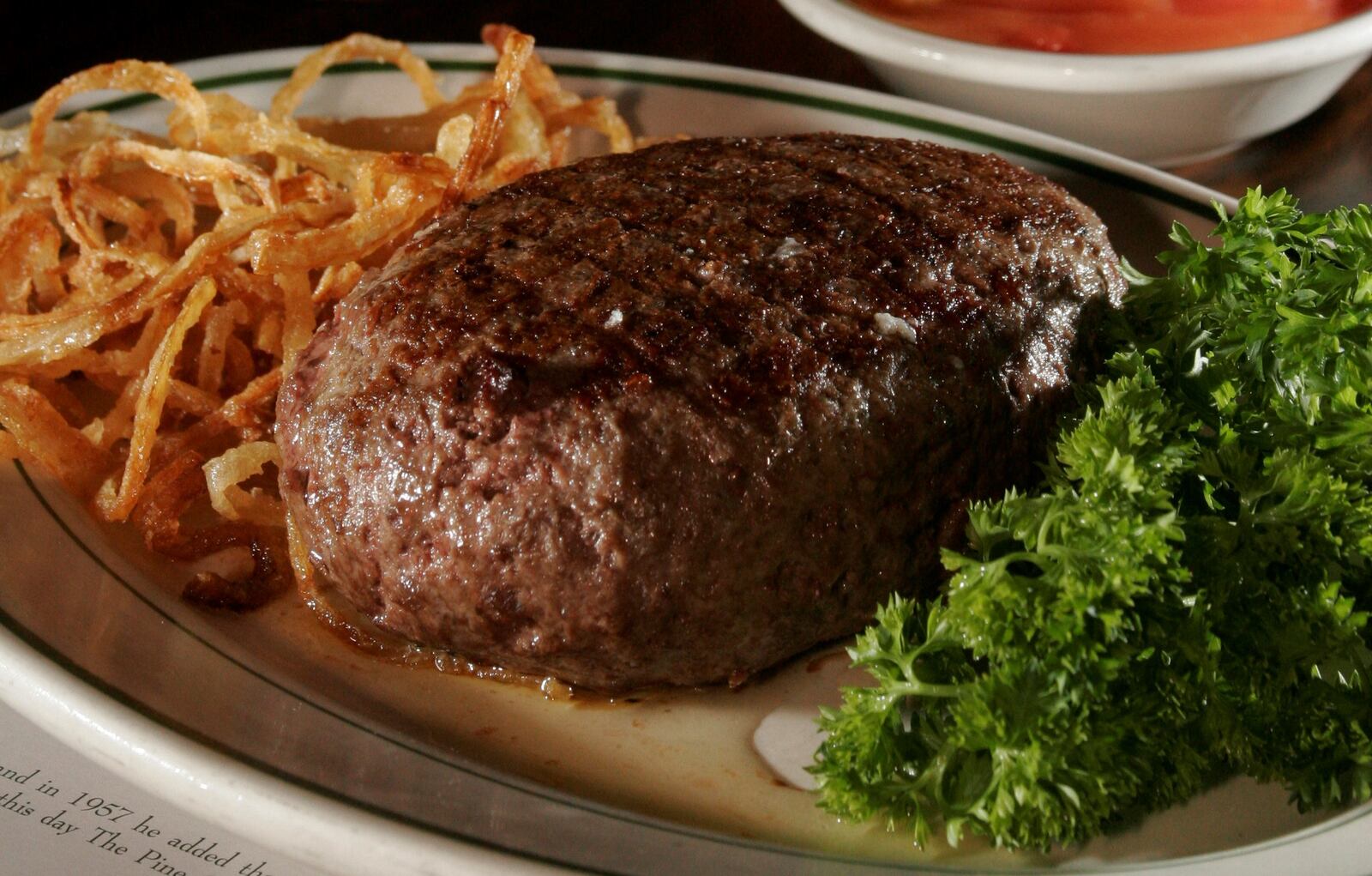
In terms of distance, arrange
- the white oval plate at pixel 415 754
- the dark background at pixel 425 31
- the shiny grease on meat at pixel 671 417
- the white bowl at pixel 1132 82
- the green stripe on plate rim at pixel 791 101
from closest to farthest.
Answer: the white oval plate at pixel 415 754 < the shiny grease on meat at pixel 671 417 < the green stripe on plate rim at pixel 791 101 < the white bowl at pixel 1132 82 < the dark background at pixel 425 31

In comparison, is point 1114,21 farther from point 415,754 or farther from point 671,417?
point 415,754

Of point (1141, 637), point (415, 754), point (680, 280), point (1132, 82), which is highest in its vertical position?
point (1132, 82)

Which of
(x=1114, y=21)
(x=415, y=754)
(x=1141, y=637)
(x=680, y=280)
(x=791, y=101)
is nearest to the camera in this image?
(x=1141, y=637)

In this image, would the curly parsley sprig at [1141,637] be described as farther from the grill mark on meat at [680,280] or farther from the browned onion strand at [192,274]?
the browned onion strand at [192,274]

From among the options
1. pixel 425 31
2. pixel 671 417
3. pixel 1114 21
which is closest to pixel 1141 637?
pixel 671 417

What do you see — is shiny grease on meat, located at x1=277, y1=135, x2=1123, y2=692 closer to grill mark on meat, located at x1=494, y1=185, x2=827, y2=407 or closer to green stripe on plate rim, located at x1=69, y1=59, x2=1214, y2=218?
grill mark on meat, located at x1=494, y1=185, x2=827, y2=407

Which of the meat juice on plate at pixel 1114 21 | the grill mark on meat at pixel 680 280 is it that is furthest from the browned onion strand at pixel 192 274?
the meat juice on plate at pixel 1114 21
